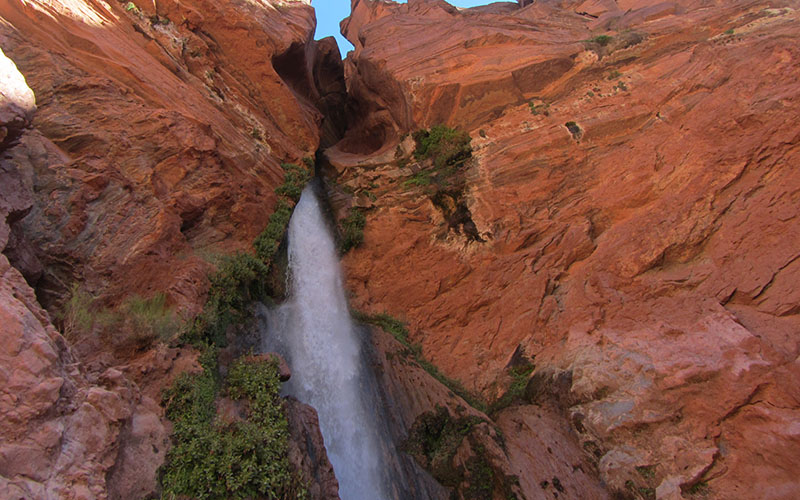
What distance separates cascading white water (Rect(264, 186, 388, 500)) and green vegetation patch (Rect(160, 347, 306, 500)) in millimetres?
2495

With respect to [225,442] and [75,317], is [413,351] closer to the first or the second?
[225,442]

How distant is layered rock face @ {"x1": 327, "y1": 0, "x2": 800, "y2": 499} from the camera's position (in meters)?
7.99

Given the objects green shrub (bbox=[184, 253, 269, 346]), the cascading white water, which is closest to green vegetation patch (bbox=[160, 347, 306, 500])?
green shrub (bbox=[184, 253, 269, 346])

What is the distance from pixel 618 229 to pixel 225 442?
36.4 feet

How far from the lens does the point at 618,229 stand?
11555 millimetres

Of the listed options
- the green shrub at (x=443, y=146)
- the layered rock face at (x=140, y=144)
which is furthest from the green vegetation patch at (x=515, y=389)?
the layered rock face at (x=140, y=144)

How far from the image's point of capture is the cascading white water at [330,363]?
9.77 m

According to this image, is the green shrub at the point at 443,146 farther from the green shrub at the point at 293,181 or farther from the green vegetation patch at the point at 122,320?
the green vegetation patch at the point at 122,320

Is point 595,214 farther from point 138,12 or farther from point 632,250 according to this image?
point 138,12

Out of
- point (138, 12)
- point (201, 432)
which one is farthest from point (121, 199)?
point (138, 12)

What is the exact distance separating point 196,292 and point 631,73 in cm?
1567

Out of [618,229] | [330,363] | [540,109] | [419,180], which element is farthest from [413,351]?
[540,109]

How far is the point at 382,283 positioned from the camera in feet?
46.7

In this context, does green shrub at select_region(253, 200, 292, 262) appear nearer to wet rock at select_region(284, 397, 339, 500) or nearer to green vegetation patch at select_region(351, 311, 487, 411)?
green vegetation patch at select_region(351, 311, 487, 411)
